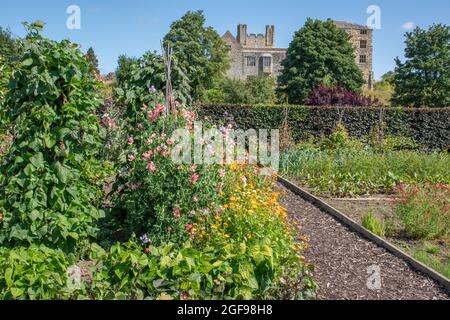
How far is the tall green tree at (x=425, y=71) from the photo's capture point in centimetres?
3425

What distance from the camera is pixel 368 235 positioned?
5.67 metres

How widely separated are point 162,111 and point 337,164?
18.1 ft

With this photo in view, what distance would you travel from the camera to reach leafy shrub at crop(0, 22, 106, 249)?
4.03 meters

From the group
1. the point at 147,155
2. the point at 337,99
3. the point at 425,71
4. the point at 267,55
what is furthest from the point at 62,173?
the point at 267,55

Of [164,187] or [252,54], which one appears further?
[252,54]

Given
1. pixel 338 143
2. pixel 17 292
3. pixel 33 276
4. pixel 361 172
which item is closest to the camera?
pixel 17 292

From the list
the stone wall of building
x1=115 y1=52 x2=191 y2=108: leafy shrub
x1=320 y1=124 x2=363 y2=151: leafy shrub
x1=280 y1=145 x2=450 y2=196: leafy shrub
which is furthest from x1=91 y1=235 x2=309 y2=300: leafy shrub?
the stone wall of building

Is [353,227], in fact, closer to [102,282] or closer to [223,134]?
[223,134]

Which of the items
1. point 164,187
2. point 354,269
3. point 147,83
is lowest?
point 354,269

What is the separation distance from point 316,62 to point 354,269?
32422mm

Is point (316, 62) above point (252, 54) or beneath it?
beneath

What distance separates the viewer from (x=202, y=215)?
15.1ft

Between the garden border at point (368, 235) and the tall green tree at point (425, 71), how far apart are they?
95.3 feet

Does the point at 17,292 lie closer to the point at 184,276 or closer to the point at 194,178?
the point at 184,276
